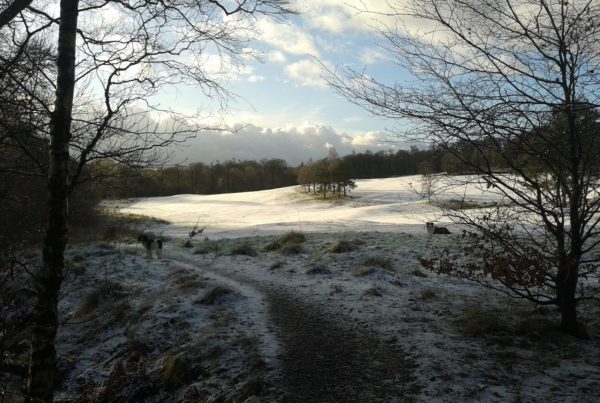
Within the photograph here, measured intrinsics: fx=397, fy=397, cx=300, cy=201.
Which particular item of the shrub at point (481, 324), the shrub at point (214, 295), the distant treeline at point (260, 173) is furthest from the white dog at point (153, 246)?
the distant treeline at point (260, 173)

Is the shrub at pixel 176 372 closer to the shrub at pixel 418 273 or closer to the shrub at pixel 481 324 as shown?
the shrub at pixel 481 324

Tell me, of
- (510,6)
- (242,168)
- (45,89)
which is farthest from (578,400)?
(242,168)

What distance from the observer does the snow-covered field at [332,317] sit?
488 cm

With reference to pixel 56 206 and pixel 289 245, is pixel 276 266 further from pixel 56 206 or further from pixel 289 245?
pixel 56 206

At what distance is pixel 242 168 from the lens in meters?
112

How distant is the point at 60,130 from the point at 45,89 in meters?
1.35

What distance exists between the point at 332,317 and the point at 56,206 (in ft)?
16.2

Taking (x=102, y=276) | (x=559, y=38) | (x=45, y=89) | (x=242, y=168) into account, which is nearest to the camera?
(x=559, y=38)

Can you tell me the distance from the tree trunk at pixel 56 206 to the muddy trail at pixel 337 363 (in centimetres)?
283

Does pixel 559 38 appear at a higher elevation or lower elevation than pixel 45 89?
higher

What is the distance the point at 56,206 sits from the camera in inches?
173

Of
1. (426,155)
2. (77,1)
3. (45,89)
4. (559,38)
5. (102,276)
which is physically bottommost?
(102,276)

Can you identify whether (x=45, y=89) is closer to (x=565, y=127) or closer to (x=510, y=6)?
(x=510, y=6)

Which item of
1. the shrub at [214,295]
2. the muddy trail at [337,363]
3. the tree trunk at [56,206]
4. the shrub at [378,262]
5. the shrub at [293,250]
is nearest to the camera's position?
the tree trunk at [56,206]
